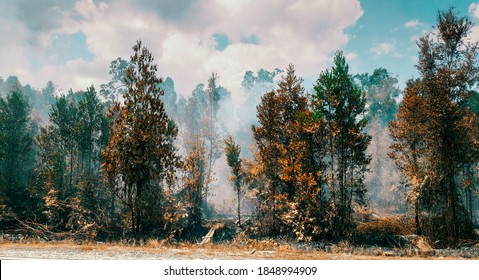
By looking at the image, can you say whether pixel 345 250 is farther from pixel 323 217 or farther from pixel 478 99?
pixel 478 99

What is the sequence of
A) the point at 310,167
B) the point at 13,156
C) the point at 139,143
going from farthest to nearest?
the point at 13,156 < the point at 310,167 < the point at 139,143

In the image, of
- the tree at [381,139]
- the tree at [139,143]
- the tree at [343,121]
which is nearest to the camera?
the tree at [139,143]

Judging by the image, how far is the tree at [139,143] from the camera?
45.2ft

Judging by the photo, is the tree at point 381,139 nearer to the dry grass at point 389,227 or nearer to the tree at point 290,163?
the dry grass at point 389,227

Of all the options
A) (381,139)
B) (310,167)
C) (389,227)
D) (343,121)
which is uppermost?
(381,139)

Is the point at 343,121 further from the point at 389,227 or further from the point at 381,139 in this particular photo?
the point at 381,139

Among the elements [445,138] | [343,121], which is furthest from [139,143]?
[445,138]

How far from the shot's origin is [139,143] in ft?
46.2

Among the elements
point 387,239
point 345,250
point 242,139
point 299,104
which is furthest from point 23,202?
point 242,139

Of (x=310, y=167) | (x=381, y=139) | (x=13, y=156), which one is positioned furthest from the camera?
(x=381, y=139)

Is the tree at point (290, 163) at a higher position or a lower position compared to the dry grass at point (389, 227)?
higher

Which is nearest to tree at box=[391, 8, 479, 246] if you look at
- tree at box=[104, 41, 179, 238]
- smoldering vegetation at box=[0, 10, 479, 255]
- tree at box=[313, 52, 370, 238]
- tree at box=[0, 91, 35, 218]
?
smoldering vegetation at box=[0, 10, 479, 255]

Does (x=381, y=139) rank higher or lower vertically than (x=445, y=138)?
higher

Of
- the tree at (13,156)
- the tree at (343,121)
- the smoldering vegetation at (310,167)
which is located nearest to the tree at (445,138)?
the smoldering vegetation at (310,167)
